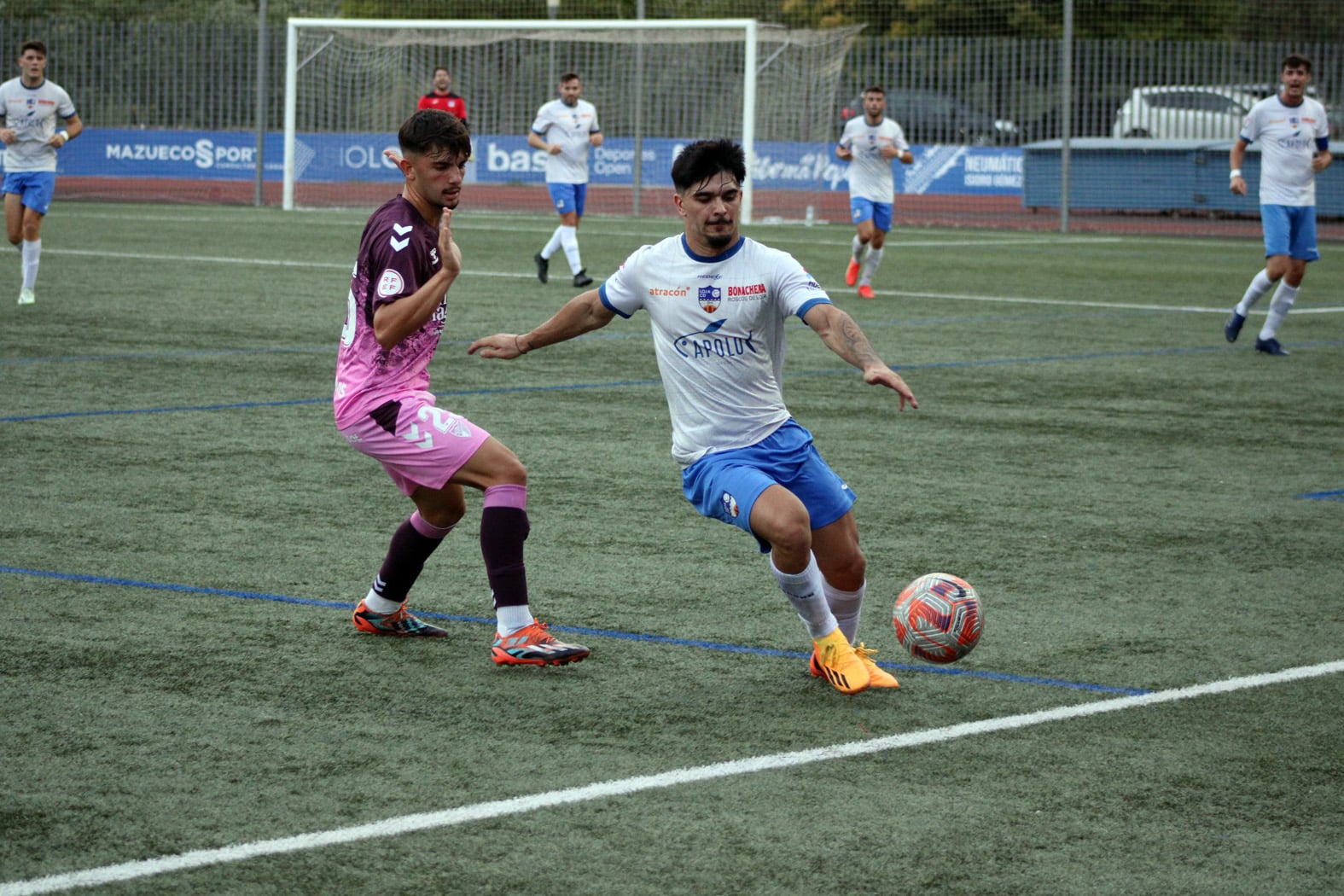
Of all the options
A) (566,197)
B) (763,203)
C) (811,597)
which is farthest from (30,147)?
(763,203)

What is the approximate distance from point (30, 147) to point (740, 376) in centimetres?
1220

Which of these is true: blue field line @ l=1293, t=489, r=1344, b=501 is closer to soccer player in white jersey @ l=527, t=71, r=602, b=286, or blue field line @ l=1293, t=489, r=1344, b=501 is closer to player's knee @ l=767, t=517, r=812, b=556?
player's knee @ l=767, t=517, r=812, b=556

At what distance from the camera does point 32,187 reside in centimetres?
1577

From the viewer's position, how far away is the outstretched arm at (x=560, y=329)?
5469 mm

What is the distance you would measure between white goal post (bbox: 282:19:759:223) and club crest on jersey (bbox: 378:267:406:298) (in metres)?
26.2

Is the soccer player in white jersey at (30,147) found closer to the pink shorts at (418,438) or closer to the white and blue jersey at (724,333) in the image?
the pink shorts at (418,438)

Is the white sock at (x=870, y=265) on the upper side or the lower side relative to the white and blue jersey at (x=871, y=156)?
lower

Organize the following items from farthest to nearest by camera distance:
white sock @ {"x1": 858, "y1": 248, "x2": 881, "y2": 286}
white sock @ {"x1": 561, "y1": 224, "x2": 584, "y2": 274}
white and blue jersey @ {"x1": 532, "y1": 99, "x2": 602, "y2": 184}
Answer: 1. white and blue jersey @ {"x1": 532, "y1": 99, "x2": 602, "y2": 184}
2. white sock @ {"x1": 561, "y1": 224, "x2": 584, "y2": 274}
3. white sock @ {"x1": 858, "y1": 248, "x2": 881, "y2": 286}

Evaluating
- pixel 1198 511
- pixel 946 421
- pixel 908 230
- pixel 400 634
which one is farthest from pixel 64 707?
pixel 908 230

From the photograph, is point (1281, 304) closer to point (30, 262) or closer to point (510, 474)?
point (510, 474)

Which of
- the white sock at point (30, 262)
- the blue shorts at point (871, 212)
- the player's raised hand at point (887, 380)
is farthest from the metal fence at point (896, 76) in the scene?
the player's raised hand at point (887, 380)

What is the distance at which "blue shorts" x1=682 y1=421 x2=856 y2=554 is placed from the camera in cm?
514

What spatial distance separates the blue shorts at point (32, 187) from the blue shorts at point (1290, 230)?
32.7ft

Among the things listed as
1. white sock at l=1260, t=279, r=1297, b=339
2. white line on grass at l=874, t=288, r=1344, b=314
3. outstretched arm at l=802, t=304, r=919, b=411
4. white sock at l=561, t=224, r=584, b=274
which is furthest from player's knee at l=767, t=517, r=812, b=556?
white sock at l=561, t=224, r=584, b=274
